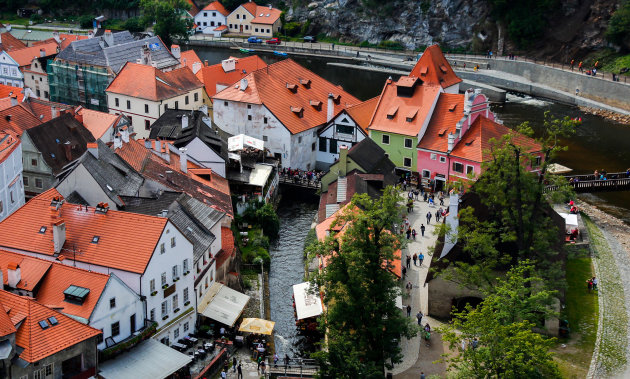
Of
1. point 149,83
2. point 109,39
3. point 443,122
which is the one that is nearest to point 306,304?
point 443,122

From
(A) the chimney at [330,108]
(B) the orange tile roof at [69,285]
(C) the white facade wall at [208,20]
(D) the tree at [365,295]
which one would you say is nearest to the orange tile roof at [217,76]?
(A) the chimney at [330,108]

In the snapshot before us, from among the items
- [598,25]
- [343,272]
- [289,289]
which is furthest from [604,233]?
[598,25]

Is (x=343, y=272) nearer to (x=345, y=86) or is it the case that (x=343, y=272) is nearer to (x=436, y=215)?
(x=436, y=215)

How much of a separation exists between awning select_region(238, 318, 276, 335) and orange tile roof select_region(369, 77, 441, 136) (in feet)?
107

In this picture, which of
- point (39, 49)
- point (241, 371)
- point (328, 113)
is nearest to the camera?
point (241, 371)

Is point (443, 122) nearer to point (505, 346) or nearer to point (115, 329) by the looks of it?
point (505, 346)

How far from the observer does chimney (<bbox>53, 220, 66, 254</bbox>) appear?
51.4 metres

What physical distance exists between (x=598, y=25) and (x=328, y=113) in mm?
64580

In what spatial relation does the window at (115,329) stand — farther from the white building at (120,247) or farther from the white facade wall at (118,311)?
the white building at (120,247)

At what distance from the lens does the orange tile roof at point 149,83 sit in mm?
93688

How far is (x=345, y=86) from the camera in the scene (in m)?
134

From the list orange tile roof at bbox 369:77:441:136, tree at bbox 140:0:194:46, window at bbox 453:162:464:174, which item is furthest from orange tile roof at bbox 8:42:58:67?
window at bbox 453:162:464:174

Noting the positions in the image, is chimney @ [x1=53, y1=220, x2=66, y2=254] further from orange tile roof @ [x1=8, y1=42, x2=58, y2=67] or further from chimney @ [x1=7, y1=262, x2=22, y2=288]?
orange tile roof @ [x1=8, y1=42, x2=58, y2=67]

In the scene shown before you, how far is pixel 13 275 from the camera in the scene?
48.9m
